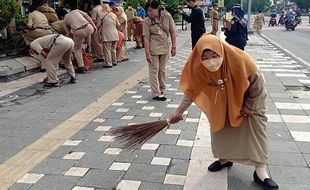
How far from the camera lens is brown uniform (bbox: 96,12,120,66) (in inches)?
365

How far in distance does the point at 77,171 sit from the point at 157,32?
9.99 ft

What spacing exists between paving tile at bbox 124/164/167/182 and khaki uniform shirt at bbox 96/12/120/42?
19.7ft

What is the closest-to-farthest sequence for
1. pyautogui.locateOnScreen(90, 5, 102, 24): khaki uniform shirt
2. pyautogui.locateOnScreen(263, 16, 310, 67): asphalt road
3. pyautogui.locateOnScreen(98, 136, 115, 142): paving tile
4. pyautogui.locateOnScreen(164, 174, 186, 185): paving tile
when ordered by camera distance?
1. pyautogui.locateOnScreen(164, 174, 186, 185): paving tile
2. pyautogui.locateOnScreen(98, 136, 115, 142): paving tile
3. pyautogui.locateOnScreen(90, 5, 102, 24): khaki uniform shirt
4. pyautogui.locateOnScreen(263, 16, 310, 67): asphalt road

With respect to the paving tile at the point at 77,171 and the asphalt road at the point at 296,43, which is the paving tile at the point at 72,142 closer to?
the paving tile at the point at 77,171

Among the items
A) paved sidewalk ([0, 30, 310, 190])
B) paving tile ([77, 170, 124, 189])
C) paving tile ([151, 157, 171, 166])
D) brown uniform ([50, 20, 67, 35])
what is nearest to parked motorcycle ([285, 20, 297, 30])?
brown uniform ([50, 20, 67, 35])

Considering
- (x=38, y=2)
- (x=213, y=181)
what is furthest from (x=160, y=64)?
(x=38, y=2)

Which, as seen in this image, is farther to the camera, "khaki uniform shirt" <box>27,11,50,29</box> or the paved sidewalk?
"khaki uniform shirt" <box>27,11,50,29</box>

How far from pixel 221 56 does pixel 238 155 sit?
89cm

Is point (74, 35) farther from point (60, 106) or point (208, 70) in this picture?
point (208, 70)

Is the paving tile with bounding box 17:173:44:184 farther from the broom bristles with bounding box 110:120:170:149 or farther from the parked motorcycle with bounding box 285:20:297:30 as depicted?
the parked motorcycle with bounding box 285:20:297:30

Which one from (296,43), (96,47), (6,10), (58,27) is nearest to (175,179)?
(6,10)

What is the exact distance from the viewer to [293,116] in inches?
209

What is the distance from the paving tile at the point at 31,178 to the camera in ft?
11.2

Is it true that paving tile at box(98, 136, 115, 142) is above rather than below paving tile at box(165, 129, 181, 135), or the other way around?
above
